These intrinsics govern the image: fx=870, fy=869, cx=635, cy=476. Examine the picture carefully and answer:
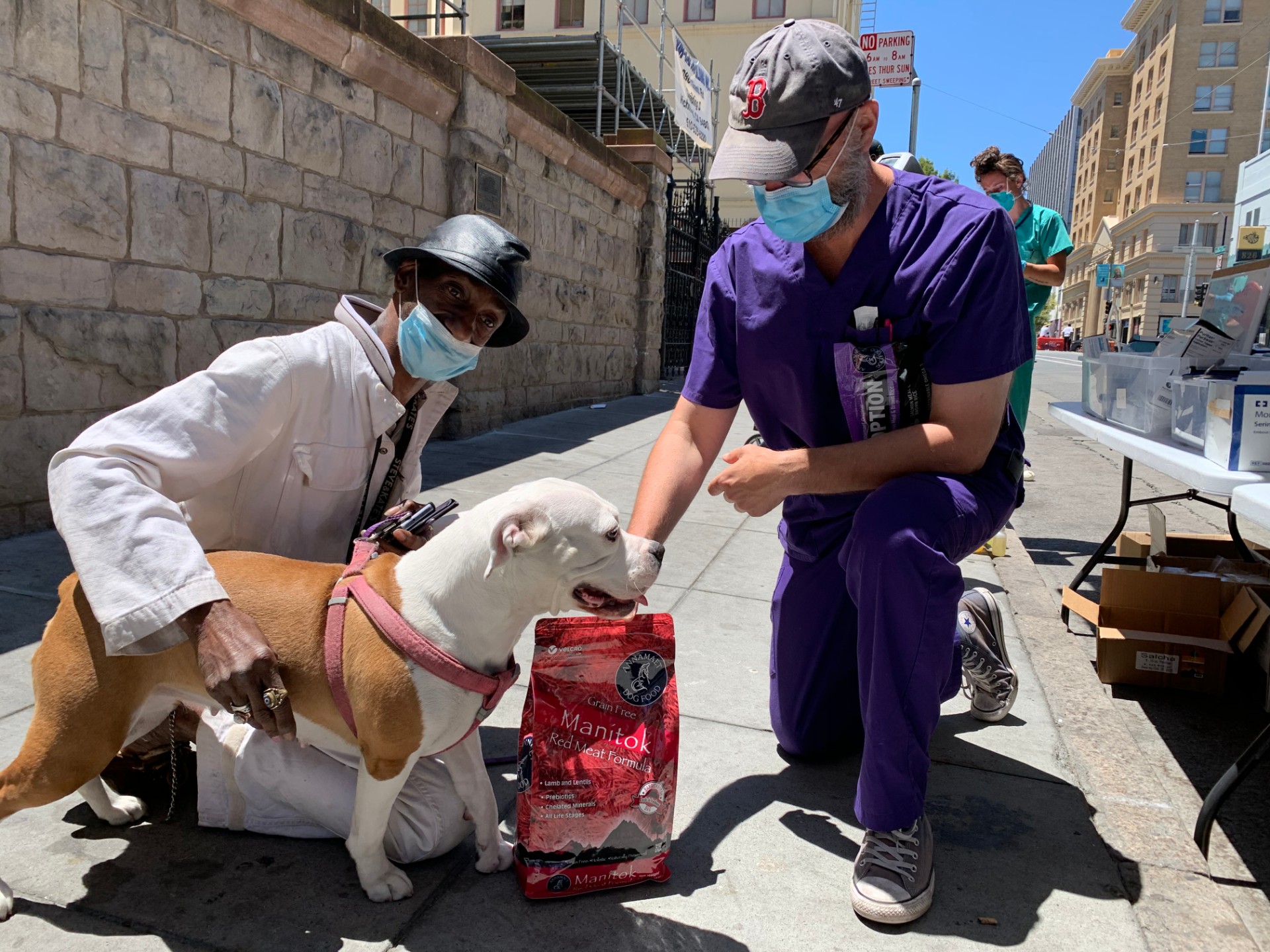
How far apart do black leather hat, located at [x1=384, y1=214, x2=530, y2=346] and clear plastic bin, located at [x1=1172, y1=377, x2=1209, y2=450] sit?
204 centimetres

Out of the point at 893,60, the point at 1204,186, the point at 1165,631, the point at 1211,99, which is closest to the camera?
the point at 1165,631

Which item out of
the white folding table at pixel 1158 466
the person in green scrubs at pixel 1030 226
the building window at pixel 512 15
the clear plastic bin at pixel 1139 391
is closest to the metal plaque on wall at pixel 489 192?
the person in green scrubs at pixel 1030 226

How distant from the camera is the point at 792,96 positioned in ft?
7.15

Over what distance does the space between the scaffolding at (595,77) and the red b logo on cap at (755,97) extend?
9.29 meters

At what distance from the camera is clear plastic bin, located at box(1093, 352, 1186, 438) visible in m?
2.98

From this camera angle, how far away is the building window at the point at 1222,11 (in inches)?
2493

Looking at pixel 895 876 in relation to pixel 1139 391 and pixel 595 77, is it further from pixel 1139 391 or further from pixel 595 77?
pixel 595 77

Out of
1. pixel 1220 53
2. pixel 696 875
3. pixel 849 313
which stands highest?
pixel 1220 53

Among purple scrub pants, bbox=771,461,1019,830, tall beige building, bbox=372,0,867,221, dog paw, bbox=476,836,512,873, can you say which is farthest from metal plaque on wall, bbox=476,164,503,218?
tall beige building, bbox=372,0,867,221

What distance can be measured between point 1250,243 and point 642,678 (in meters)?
4.08

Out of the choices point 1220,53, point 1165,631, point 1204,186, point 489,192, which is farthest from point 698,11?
point 1220,53

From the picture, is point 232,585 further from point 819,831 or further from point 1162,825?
point 1162,825

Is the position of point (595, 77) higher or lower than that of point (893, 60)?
higher

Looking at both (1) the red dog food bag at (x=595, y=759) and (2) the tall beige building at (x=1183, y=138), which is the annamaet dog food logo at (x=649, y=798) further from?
(2) the tall beige building at (x=1183, y=138)
